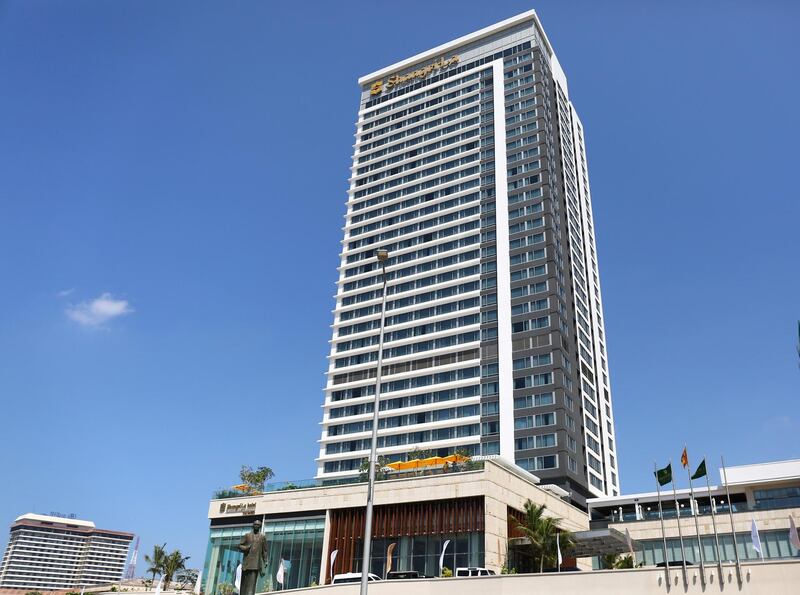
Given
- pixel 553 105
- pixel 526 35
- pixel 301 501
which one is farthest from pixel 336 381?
pixel 526 35

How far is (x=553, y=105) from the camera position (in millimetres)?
130750

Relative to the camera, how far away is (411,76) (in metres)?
143

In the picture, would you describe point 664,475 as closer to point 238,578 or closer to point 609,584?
point 609,584

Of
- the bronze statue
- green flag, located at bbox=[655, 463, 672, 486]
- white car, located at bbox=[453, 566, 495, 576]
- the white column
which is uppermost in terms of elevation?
the white column

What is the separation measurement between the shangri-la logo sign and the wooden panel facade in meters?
103

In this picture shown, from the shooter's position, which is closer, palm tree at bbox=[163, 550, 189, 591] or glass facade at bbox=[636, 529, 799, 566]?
glass facade at bbox=[636, 529, 799, 566]

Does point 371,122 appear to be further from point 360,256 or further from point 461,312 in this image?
point 461,312

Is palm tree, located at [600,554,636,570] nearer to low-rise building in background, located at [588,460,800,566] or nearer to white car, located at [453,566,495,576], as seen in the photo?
low-rise building in background, located at [588,460,800,566]

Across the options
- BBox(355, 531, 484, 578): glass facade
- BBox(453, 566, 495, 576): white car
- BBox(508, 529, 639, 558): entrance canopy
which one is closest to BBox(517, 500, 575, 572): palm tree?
BBox(508, 529, 639, 558): entrance canopy

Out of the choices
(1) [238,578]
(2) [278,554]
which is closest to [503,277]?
(2) [278,554]

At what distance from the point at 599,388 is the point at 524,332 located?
23.1 metres

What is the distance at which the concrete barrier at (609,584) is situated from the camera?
120 feet

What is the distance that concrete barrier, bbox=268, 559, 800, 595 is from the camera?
36.7m

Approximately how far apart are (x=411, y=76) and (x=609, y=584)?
121 metres
